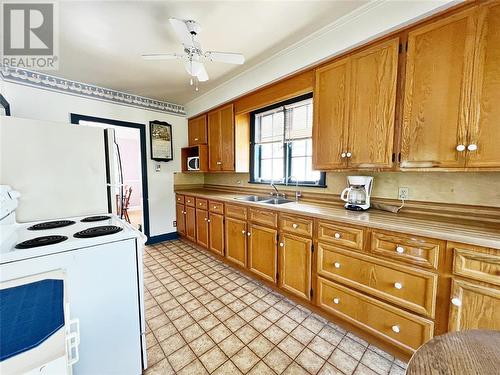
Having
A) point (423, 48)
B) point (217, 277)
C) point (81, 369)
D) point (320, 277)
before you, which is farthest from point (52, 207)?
point (423, 48)

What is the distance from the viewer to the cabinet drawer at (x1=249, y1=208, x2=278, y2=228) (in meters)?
2.23

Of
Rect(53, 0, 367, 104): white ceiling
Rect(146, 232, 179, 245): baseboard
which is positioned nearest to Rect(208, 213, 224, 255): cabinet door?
Rect(146, 232, 179, 245): baseboard

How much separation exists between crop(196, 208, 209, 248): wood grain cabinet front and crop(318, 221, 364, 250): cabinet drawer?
1946 millimetres

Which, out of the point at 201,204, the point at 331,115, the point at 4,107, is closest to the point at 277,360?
the point at 331,115

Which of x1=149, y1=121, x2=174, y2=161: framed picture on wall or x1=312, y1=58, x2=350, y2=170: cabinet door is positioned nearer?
x1=312, y1=58, x2=350, y2=170: cabinet door

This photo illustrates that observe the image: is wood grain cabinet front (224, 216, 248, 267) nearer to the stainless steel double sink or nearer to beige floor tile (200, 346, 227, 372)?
the stainless steel double sink

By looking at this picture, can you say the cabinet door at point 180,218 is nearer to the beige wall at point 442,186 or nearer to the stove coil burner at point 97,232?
the stove coil burner at point 97,232

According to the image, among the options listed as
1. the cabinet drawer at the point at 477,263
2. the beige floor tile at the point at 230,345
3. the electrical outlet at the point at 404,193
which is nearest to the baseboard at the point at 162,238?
the beige floor tile at the point at 230,345

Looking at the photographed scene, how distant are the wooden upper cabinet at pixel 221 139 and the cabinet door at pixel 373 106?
1.78 metres

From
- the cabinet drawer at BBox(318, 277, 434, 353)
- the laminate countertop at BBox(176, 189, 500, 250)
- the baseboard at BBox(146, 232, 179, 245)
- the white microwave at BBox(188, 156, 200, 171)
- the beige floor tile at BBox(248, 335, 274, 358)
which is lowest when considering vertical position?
the beige floor tile at BBox(248, 335, 274, 358)

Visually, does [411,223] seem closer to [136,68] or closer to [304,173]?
[304,173]

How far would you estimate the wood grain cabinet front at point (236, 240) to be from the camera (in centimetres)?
261

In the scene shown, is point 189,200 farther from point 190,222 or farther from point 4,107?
point 4,107

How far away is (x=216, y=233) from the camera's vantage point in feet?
10.1
